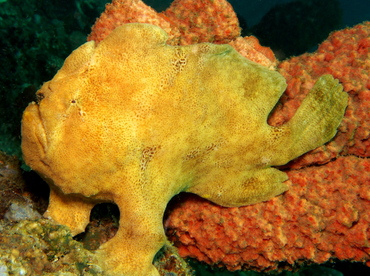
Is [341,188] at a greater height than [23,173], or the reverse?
[23,173]

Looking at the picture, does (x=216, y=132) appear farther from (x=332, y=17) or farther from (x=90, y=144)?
(x=332, y=17)

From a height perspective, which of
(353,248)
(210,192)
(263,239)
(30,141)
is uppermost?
(30,141)

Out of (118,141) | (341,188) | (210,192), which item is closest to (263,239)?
(210,192)

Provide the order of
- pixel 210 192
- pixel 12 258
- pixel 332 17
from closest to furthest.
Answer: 1. pixel 12 258
2. pixel 210 192
3. pixel 332 17

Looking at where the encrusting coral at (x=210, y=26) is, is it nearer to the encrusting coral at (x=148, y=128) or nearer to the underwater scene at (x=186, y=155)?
the underwater scene at (x=186, y=155)

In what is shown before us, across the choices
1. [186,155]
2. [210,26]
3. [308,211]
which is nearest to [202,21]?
[210,26]

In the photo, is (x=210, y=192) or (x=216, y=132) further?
(x=210, y=192)

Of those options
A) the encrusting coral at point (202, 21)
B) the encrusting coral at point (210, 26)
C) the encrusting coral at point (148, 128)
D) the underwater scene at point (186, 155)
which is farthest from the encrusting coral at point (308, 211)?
the encrusting coral at point (202, 21)
